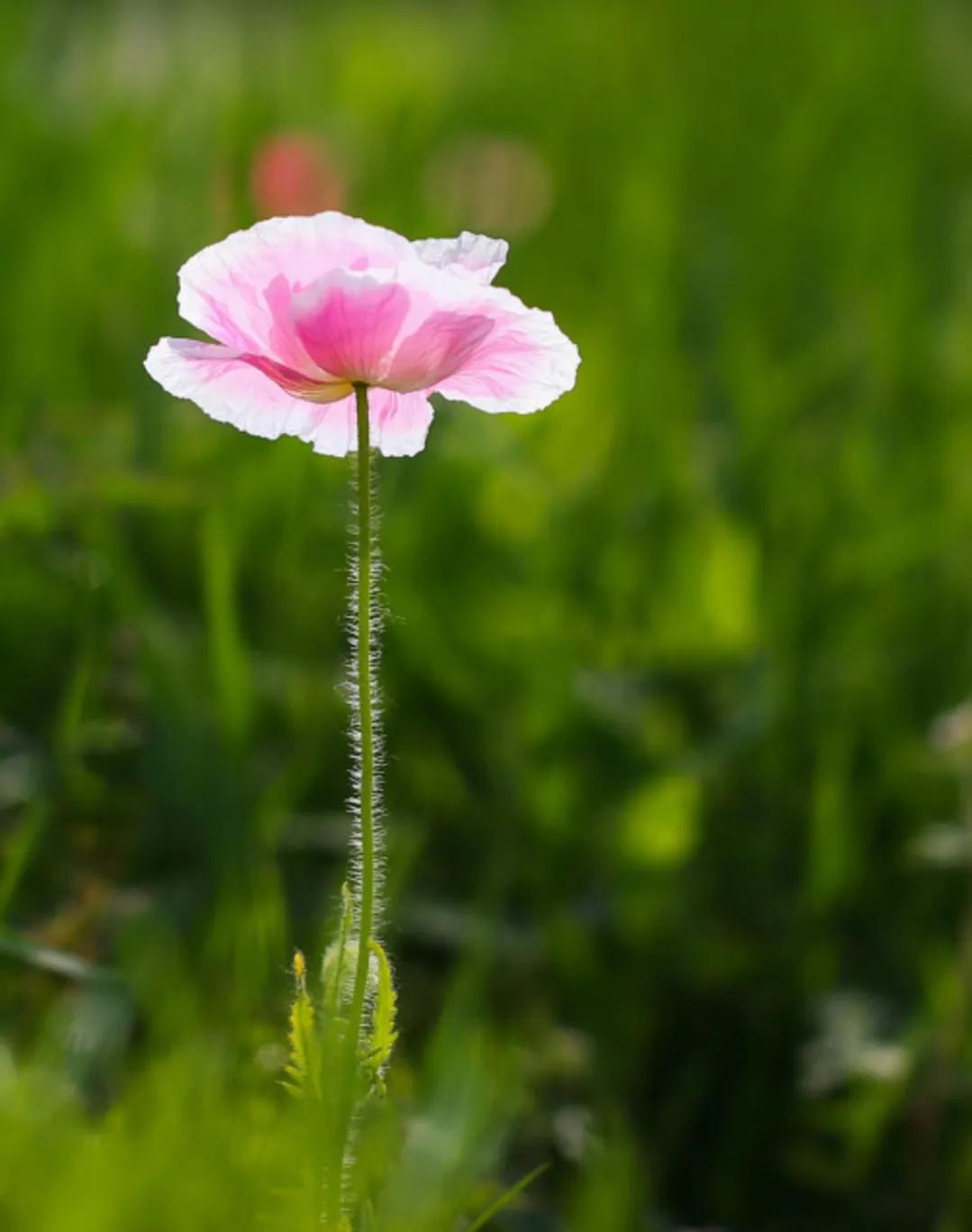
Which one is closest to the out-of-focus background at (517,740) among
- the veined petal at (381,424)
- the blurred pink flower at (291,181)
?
the blurred pink flower at (291,181)

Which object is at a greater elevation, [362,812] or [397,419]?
[397,419]

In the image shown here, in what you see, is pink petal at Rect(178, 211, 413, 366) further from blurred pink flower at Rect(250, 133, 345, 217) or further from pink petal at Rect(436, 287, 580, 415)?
blurred pink flower at Rect(250, 133, 345, 217)

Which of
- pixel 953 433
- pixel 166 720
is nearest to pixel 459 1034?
pixel 166 720

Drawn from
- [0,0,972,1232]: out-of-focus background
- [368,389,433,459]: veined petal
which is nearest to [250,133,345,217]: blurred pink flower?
[0,0,972,1232]: out-of-focus background

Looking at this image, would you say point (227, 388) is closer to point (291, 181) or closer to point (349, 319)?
point (349, 319)

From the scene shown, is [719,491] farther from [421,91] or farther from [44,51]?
[421,91]

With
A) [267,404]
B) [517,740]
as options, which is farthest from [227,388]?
[517,740]
